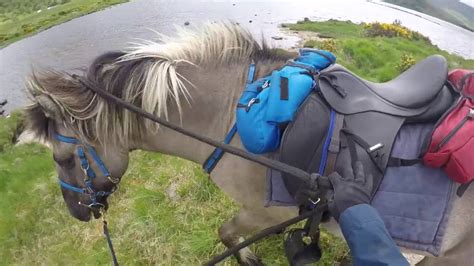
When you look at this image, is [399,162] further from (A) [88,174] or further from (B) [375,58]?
(B) [375,58]

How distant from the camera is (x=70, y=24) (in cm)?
3441

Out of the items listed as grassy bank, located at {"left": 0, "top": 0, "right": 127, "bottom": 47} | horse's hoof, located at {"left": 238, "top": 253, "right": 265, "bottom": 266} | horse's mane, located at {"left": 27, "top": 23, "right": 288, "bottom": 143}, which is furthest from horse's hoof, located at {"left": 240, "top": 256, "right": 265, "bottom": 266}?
grassy bank, located at {"left": 0, "top": 0, "right": 127, "bottom": 47}

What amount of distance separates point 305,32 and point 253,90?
21.8 meters

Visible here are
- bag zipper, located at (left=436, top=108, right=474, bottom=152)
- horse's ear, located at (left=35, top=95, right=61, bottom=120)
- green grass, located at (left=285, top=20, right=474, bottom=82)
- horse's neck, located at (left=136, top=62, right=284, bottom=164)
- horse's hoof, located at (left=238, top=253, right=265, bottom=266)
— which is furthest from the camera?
green grass, located at (left=285, top=20, right=474, bottom=82)

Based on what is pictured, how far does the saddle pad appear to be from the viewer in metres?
2.04

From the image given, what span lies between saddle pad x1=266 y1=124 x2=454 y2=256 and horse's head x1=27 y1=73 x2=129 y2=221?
5.80ft

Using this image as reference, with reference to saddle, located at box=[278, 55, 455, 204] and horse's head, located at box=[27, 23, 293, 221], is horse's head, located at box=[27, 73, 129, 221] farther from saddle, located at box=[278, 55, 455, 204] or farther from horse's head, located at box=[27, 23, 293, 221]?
saddle, located at box=[278, 55, 455, 204]

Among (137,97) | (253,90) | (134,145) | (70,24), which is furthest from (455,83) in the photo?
(70,24)

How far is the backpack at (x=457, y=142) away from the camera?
185cm

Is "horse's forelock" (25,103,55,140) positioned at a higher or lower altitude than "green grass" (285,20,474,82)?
higher

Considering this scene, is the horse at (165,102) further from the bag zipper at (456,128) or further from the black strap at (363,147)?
the bag zipper at (456,128)

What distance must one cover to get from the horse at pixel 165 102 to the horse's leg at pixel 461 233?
218 mm

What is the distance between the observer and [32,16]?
46156 millimetres

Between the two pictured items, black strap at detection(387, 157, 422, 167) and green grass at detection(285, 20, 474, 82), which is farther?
green grass at detection(285, 20, 474, 82)
